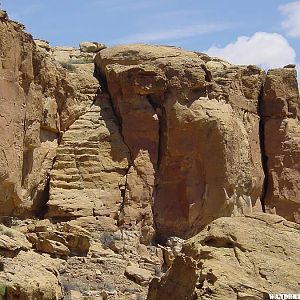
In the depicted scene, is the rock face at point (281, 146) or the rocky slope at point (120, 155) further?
the rock face at point (281, 146)

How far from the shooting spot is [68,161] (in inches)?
1356

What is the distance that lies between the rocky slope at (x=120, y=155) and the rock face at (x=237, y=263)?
12.6 metres

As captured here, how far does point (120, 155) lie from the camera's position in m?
35.0

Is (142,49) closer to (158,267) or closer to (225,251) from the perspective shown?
(158,267)

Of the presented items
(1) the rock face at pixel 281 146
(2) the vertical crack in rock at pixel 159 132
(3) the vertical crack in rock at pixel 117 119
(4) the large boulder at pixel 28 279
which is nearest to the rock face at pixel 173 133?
(2) the vertical crack in rock at pixel 159 132

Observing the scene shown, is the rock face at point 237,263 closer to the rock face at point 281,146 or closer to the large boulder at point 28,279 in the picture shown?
the large boulder at point 28,279

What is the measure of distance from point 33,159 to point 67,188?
1.96 meters

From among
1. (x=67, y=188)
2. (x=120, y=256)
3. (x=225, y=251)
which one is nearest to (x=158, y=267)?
(x=120, y=256)

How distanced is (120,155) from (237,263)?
20454 mm

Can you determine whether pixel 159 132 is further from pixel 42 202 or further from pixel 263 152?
pixel 263 152

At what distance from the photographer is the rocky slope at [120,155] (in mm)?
30141

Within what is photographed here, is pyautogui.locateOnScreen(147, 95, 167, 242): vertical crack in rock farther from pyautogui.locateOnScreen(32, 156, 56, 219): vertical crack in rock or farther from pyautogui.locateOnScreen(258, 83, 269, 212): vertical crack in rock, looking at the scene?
pyautogui.locateOnScreen(258, 83, 269, 212): vertical crack in rock

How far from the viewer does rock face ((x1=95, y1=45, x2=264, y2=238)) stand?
116 ft

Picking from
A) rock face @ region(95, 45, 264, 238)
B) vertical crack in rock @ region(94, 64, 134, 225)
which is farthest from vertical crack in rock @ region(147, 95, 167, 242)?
vertical crack in rock @ region(94, 64, 134, 225)
